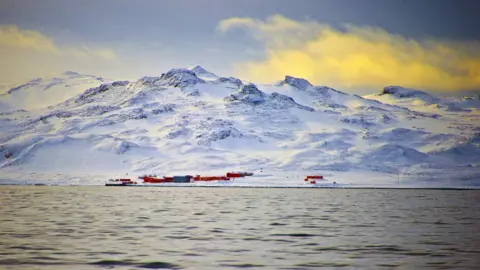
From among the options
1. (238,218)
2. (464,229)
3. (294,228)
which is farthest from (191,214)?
(464,229)

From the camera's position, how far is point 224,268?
1639 inches

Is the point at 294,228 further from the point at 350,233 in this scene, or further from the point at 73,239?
the point at 73,239

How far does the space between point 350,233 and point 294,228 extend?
6702 millimetres

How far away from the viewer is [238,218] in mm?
80562

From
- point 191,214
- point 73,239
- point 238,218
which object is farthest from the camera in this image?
point 191,214

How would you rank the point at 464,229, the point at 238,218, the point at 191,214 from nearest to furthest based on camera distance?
the point at 464,229, the point at 238,218, the point at 191,214

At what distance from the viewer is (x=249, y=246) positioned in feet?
172

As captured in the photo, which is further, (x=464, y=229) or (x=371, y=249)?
(x=464, y=229)

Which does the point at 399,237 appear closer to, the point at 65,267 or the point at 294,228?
the point at 294,228

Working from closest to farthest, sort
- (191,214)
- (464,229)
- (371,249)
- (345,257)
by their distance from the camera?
(345,257), (371,249), (464,229), (191,214)

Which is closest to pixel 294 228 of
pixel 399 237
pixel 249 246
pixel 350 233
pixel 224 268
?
pixel 350 233

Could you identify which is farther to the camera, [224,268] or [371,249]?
[371,249]

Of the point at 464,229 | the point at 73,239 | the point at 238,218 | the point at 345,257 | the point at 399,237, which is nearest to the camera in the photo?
the point at 345,257

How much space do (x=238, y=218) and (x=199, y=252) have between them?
31.9 meters
